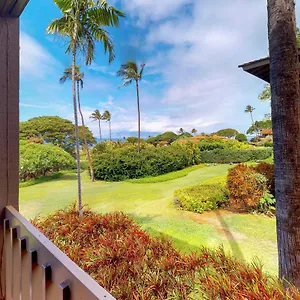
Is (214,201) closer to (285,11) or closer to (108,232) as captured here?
(108,232)

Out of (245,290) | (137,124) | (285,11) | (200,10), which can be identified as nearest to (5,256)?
(245,290)

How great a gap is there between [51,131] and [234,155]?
16.3 meters

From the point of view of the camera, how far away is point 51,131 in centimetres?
1827

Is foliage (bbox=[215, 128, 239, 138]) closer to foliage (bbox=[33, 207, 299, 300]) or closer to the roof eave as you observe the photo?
foliage (bbox=[33, 207, 299, 300])

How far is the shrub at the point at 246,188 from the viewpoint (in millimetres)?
5121

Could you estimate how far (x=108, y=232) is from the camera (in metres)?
3.64

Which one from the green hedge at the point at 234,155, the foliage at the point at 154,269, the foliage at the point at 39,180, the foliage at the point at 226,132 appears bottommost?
the foliage at the point at 154,269

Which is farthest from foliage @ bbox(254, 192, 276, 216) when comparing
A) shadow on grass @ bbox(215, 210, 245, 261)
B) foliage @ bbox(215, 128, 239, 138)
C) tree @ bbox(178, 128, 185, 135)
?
foliage @ bbox(215, 128, 239, 138)

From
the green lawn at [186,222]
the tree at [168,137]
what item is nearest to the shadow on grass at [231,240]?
the green lawn at [186,222]

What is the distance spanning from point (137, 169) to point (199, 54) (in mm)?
6672

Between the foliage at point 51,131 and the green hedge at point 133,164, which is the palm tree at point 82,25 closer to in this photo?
the green hedge at point 133,164

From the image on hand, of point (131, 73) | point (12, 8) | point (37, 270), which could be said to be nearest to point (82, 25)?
point (12, 8)

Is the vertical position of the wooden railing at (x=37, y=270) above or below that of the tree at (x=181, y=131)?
below

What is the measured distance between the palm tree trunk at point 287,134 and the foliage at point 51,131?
1761 centimetres
